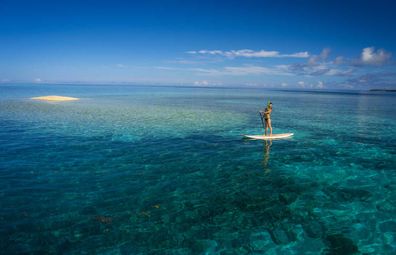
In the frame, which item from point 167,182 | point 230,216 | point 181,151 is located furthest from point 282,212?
point 181,151

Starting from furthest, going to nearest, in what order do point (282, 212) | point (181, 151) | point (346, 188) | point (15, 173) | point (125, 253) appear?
1. point (181, 151)
2. point (15, 173)
3. point (346, 188)
4. point (282, 212)
5. point (125, 253)

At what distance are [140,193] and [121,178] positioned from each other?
2725mm

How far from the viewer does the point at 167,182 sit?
646 inches

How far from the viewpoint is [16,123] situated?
118 feet

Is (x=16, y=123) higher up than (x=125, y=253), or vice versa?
(x=16, y=123)

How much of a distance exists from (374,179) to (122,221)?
1628cm

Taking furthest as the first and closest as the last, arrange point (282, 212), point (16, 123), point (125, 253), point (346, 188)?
1. point (16, 123)
2. point (346, 188)
3. point (282, 212)
4. point (125, 253)

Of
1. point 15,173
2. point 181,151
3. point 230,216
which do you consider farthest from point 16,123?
point 230,216

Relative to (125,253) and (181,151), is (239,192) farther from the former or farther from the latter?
(181,151)

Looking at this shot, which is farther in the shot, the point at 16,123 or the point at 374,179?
the point at 16,123

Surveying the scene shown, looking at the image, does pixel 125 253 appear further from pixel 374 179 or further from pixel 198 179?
pixel 374 179

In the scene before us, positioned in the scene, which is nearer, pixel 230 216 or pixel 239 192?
pixel 230 216

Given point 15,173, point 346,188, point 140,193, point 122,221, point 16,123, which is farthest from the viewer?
point 16,123

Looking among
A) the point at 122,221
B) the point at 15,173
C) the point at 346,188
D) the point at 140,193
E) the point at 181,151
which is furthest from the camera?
the point at 181,151
